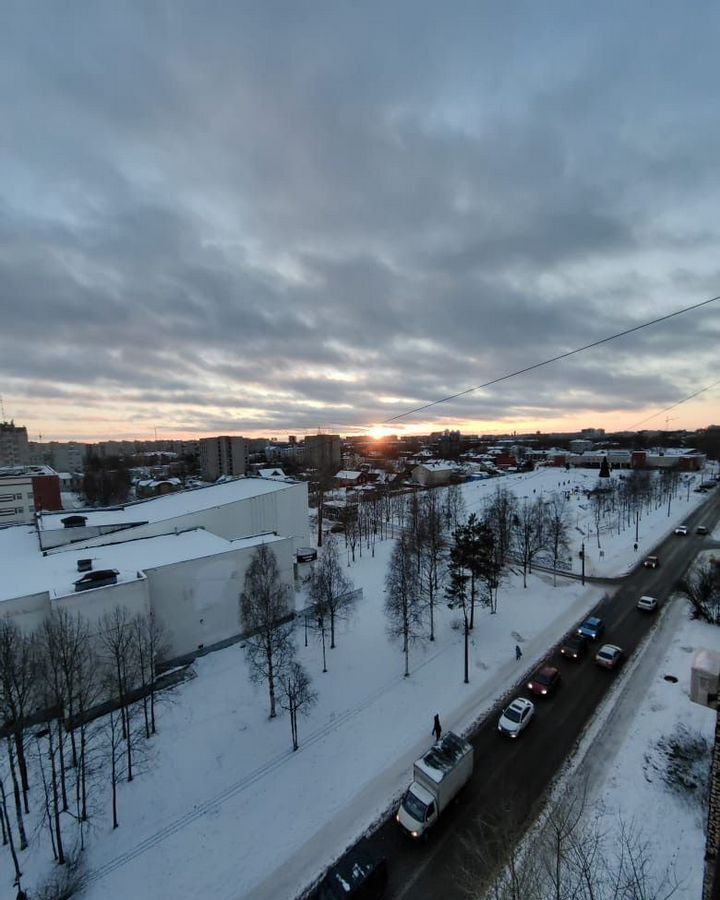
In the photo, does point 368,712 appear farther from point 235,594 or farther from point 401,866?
point 235,594

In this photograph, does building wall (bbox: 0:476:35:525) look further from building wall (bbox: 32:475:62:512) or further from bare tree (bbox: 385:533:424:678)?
bare tree (bbox: 385:533:424:678)

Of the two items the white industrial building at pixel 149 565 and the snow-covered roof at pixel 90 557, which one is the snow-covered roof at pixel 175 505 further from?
the snow-covered roof at pixel 90 557

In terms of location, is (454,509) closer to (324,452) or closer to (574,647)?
(574,647)

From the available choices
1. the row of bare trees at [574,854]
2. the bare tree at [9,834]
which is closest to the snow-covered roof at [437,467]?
the row of bare trees at [574,854]

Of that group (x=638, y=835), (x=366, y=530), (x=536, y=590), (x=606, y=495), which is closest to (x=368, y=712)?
(x=638, y=835)

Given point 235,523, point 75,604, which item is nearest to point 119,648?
point 75,604
